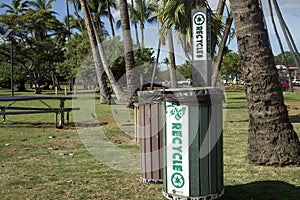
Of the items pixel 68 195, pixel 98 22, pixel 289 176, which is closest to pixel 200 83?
pixel 289 176

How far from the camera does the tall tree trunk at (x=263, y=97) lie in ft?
19.4

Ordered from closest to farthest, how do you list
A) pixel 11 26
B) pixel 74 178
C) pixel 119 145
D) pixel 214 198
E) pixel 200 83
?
pixel 214 198 < pixel 74 178 < pixel 119 145 < pixel 200 83 < pixel 11 26

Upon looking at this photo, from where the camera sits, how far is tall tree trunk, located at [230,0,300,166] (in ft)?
19.4

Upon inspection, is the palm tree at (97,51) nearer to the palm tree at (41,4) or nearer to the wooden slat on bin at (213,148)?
the wooden slat on bin at (213,148)

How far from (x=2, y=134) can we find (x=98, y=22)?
114 ft

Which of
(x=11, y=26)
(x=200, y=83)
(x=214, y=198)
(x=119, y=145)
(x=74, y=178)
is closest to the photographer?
(x=214, y=198)

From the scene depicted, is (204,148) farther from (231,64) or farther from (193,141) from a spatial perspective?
(231,64)

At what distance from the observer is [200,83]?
11102 millimetres

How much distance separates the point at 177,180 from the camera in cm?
417

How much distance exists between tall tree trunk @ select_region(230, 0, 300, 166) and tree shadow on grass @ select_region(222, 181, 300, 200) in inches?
35.8

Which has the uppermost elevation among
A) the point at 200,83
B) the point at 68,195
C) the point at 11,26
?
the point at 11,26

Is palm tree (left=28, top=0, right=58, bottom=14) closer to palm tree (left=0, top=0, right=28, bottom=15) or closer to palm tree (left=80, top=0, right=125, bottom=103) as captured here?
palm tree (left=0, top=0, right=28, bottom=15)

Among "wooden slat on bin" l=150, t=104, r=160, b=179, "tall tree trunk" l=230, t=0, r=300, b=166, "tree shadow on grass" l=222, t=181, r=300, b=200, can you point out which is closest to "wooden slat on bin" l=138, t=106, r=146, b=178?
"wooden slat on bin" l=150, t=104, r=160, b=179

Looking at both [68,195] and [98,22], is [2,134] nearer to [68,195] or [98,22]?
[68,195]
